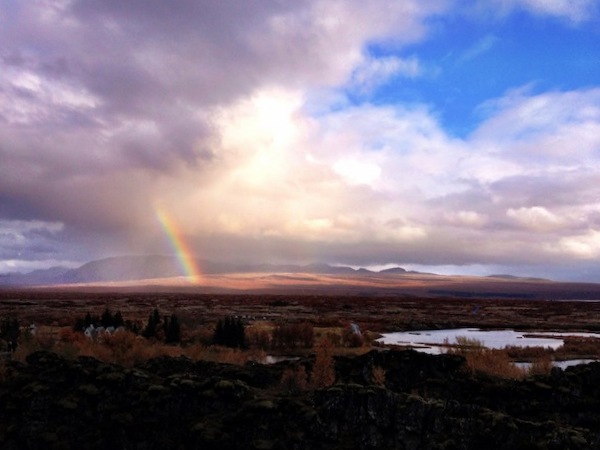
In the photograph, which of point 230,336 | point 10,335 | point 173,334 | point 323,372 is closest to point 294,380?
point 323,372

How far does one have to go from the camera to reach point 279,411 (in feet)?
47.8

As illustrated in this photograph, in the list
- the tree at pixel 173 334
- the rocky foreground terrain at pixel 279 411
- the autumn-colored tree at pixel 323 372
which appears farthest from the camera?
the tree at pixel 173 334

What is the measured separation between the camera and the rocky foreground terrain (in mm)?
13891

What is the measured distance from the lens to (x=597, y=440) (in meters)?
13.5

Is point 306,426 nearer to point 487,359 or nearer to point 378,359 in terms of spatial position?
point 378,359

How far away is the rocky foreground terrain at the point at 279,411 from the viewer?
1389cm

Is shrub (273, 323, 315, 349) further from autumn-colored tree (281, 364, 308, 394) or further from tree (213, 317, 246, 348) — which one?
autumn-colored tree (281, 364, 308, 394)

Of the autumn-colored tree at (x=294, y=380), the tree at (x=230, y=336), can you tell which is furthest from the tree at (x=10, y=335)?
the autumn-colored tree at (x=294, y=380)

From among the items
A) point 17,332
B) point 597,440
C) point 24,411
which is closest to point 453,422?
point 597,440

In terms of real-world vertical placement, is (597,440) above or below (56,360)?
below

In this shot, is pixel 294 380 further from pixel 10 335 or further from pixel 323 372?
pixel 10 335

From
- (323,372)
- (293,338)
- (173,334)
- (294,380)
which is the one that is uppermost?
(323,372)

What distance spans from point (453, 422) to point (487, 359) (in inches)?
379

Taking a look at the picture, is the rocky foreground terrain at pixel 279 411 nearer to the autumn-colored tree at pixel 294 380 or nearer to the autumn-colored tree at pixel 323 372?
the autumn-colored tree at pixel 294 380
